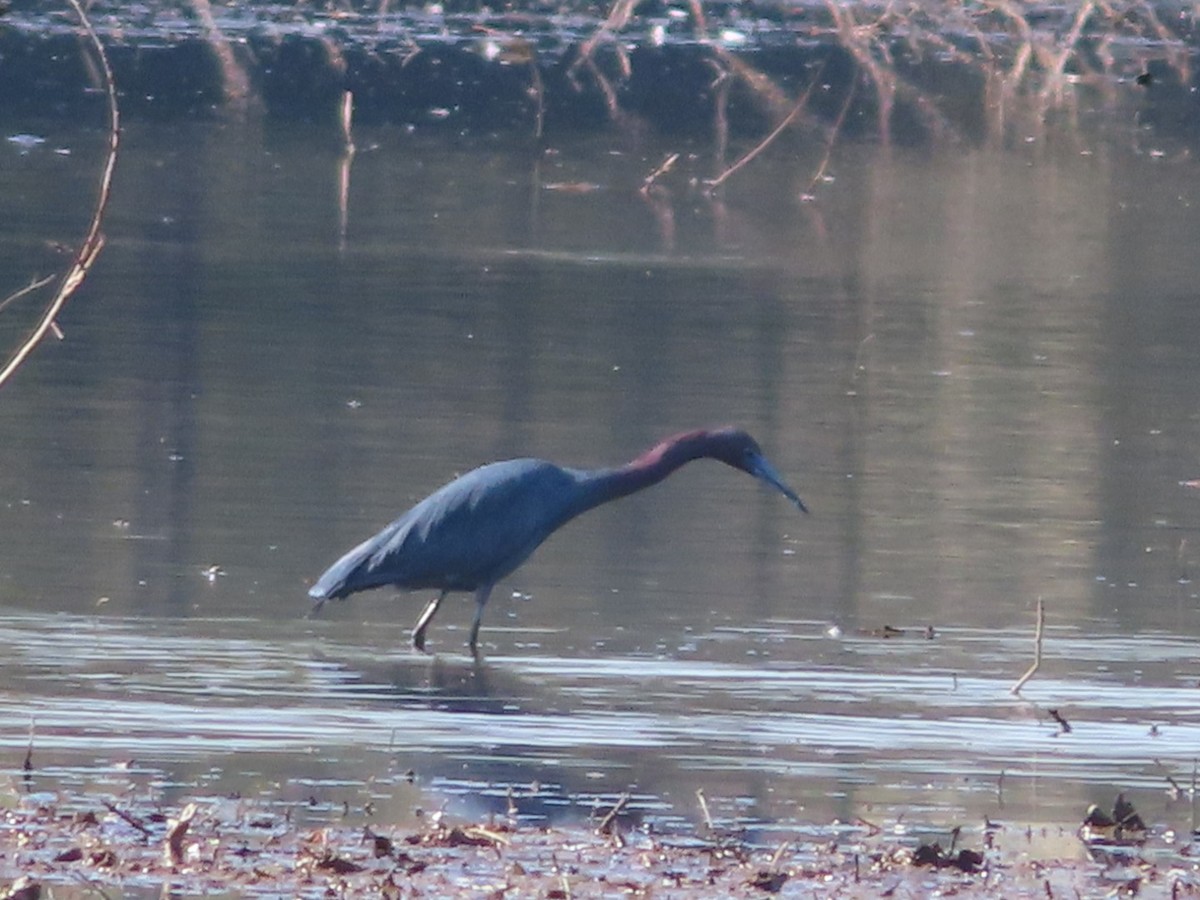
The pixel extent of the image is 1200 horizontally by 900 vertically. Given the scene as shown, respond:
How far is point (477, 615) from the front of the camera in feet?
29.7

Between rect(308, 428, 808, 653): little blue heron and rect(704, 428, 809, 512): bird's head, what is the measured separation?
1.35 ft

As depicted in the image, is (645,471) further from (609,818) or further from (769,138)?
(769,138)

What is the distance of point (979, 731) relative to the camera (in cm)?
810

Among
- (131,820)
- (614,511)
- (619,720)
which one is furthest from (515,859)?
(614,511)

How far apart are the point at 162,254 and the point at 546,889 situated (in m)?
14.0

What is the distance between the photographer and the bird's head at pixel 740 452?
32.2 ft

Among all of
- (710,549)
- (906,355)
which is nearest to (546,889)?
(710,549)

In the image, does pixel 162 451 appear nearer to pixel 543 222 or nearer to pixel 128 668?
pixel 128 668

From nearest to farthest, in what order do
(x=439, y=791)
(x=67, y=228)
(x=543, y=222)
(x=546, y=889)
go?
(x=546, y=889) < (x=439, y=791) < (x=67, y=228) < (x=543, y=222)

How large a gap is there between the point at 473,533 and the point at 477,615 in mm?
251

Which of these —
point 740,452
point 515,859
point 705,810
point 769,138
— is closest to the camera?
point 515,859

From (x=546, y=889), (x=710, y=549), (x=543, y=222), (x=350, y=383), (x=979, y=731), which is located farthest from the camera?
(x=543, y=222)

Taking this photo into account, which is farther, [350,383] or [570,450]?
[350,383]

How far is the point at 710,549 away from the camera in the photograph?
10922 mm
